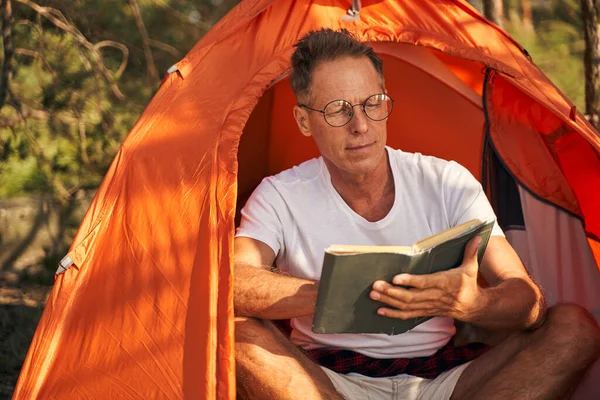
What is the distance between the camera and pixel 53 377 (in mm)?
2201

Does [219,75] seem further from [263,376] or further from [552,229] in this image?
[552,229]

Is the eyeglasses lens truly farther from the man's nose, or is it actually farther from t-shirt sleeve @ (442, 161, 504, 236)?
t-shirt sleeve @ (442, 161, 504, 236)

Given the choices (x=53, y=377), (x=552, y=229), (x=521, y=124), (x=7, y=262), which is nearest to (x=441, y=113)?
(x=521, y=124)

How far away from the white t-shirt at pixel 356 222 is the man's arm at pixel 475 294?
12 cm

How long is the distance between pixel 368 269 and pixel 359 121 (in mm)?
533

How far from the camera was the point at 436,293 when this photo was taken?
6.07ft

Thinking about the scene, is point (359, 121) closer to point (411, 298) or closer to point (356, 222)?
point (356, 222)

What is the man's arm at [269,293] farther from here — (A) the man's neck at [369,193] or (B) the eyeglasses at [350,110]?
(B) the eyeglasses at [350,110]

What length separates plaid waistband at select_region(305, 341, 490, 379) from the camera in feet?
7.19

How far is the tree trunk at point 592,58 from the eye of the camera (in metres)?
3.32

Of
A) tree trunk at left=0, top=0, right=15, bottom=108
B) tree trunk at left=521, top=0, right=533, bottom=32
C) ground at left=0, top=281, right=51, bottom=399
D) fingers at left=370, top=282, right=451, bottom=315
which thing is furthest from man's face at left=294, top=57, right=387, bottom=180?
tree trunk at left=521, top=0, right=533, bottom=32

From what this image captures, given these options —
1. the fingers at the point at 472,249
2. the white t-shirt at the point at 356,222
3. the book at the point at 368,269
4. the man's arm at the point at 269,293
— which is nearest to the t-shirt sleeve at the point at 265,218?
the white t-shirt at the point at 356,222

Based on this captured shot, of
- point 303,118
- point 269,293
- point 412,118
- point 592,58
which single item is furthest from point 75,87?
point 269,293

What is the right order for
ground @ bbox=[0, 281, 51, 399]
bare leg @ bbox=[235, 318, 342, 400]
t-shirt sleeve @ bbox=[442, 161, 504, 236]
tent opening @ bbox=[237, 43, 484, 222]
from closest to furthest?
bare leg @ bbox=[235, 318, 342, 400], t-shirt sleeve @ bbox=[442, 161, 504, 236], tent opening @ bbox=[237, 43, 484, 222], ground @ bbox=[0, 281, 51, 399]
